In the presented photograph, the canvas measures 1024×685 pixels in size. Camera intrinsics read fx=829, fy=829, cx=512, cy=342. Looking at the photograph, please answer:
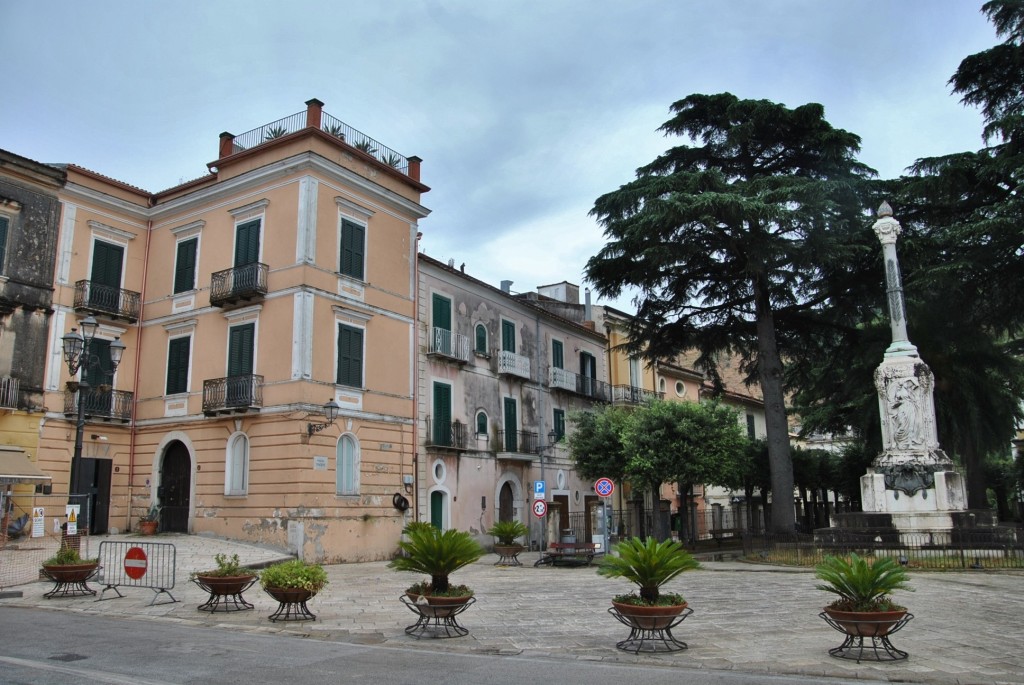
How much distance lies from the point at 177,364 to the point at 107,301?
286cm

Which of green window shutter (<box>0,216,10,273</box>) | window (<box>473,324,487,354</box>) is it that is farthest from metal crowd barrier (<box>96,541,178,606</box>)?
window (<box>473,324,487,354</box>)

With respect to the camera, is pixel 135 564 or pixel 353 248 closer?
pixel 135 564

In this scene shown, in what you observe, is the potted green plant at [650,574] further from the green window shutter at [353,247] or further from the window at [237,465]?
the green window shutter at [353,247]

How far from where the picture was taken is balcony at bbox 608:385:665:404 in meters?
38.5

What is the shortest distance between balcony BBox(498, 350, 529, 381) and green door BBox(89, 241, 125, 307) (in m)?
13.1

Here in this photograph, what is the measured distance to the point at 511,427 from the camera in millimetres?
31500

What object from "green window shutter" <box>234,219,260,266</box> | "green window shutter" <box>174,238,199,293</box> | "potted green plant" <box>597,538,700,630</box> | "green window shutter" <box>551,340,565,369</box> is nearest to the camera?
"potted green plant" <box>597,538,700,630</box>

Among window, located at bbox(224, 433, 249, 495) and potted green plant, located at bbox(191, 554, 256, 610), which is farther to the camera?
window, located at bbox(224, 433, 249, 495)

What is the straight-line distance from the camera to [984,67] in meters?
24.0

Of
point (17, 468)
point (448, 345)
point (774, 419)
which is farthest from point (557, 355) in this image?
point (17, 468)

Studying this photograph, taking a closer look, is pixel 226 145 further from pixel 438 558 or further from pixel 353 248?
pixel 438 558

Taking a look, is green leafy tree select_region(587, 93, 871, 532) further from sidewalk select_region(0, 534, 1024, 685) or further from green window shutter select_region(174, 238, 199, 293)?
green window shutter select_region(174, 238, 199, 293)

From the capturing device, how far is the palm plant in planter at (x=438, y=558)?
10.4 m

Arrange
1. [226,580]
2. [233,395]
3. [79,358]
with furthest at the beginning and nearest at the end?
[233,395]
[79,358]
[226,580]
